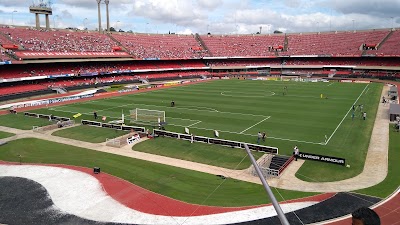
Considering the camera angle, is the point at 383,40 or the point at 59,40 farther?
the point at 383,40

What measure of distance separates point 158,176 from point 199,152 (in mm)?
6052

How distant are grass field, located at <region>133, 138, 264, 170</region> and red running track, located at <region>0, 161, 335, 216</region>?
6.50m

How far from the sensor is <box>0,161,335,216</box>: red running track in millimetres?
17938

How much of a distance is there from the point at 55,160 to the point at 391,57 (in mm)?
91171

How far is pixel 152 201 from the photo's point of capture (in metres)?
19.2

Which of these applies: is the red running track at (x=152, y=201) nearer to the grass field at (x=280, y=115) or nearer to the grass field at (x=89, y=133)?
the grass field at (x=280, y=115)

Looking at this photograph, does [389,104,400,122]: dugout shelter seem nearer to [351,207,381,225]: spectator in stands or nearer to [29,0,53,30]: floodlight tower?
[351,207,381,225]: spectator in stands

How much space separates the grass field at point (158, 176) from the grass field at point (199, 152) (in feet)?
8.24

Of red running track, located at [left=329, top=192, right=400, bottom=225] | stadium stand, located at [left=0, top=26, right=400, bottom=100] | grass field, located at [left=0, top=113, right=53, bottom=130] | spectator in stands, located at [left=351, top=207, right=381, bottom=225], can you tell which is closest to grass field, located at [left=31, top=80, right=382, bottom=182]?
red running track, located at [left=329, top=192, right=400, bottom=225]

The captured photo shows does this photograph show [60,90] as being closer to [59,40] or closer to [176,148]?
[59,40]

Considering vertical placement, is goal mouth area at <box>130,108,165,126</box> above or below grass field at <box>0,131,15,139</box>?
above

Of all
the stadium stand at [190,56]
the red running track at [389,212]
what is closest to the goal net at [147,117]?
the red running track at [389,212]

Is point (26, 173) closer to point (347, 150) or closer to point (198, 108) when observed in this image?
point (347, 150)

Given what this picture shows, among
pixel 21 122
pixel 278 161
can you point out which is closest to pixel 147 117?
pixel 21 122
